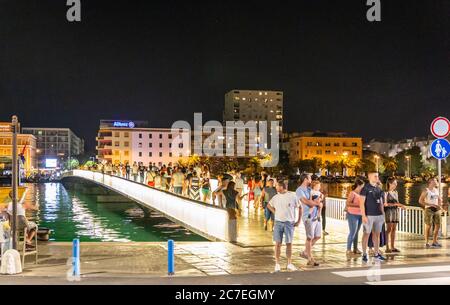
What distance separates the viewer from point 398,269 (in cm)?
1266

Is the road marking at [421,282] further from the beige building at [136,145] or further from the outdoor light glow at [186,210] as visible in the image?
the beige building at [136,145]

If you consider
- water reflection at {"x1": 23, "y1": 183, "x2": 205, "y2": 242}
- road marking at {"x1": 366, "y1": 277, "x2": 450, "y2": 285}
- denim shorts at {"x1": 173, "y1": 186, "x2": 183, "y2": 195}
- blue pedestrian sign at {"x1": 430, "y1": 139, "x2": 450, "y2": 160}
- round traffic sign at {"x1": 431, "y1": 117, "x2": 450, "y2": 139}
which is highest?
round traffic sign at {"x1": 431, "y1": 117, "x2": 450, "y2": 139}

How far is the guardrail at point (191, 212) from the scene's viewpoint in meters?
18.2

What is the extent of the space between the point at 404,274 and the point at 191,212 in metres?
12.6

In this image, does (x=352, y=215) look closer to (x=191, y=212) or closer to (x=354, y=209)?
(x=354, y=209)

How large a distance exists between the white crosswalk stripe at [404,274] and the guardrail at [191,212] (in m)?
5.72

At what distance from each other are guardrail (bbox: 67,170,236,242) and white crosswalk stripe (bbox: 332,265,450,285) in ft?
18.8

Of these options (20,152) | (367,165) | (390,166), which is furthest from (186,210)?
(20,152)

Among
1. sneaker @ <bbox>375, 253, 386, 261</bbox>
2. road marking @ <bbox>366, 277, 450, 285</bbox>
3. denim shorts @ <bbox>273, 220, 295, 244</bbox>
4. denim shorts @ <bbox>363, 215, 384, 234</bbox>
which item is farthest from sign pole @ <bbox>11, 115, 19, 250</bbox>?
sneaker @ <bbox>375, 253, 386, 261</bbox>

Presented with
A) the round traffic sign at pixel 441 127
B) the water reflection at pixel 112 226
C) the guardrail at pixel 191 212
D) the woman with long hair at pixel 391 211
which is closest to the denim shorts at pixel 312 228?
the woman with long hair at pixel 391 211

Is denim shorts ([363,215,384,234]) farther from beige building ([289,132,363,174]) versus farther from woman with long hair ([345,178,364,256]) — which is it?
beige building ([289,132,363,174])

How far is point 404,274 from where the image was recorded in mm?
→ 11977

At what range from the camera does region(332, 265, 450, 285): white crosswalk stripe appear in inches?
434

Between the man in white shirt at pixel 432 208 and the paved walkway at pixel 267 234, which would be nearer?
the man in white shirt at pixel 432 208
